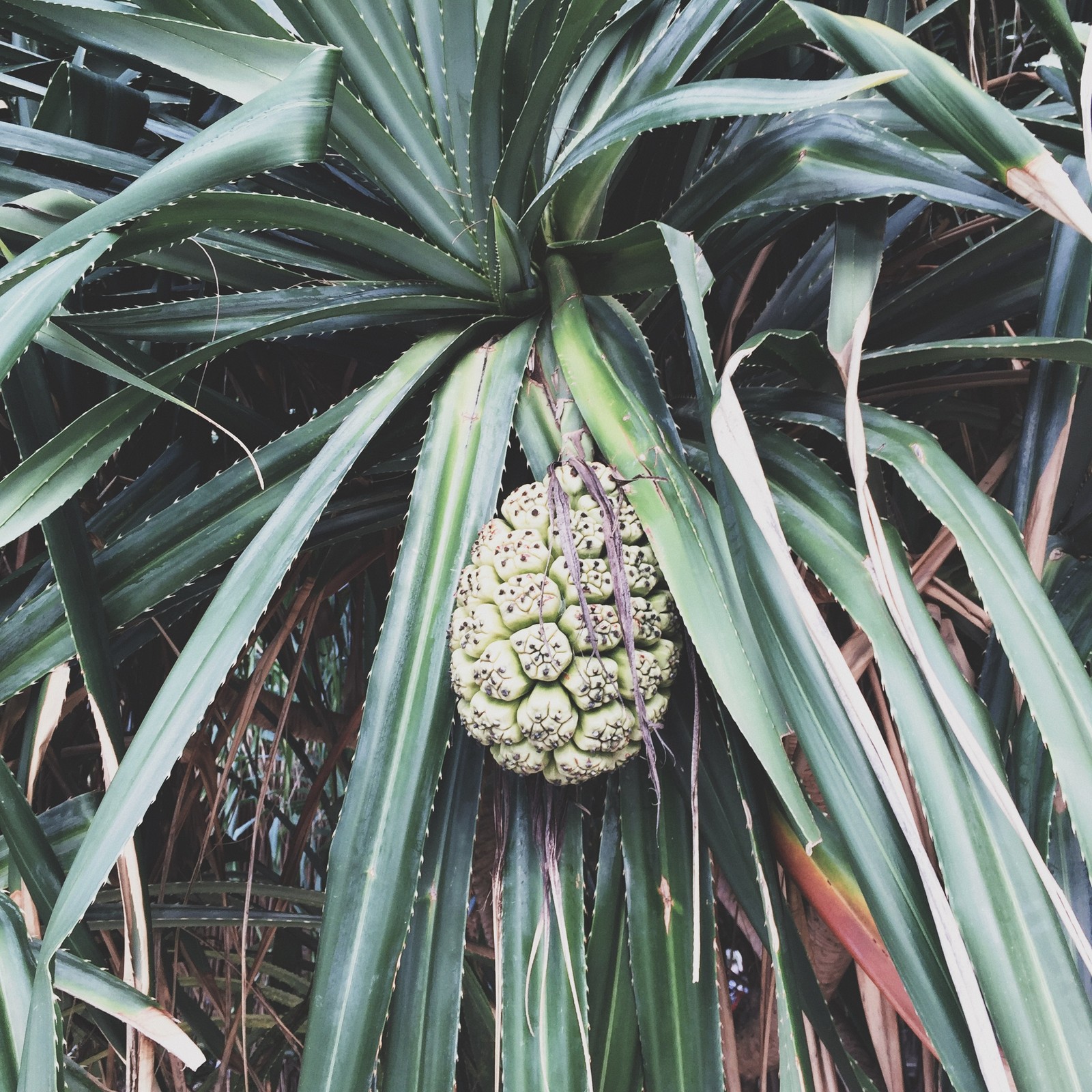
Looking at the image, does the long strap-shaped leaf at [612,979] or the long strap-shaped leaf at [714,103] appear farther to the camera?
the long strap-shaped leaf at [612,979]

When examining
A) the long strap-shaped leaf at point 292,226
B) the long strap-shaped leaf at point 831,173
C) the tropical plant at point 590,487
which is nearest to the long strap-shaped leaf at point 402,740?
the tropical plant at point 590,487

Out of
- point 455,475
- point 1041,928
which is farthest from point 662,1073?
point 455,475

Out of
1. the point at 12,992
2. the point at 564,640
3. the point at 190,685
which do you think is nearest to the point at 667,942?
the point at 564,640

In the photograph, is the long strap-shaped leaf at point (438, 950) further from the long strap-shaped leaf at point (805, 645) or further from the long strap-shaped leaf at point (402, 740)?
the long strap-shaped leaf at point (805, 645)

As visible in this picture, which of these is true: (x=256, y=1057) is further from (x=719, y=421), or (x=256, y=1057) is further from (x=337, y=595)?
(x=719, y=421)

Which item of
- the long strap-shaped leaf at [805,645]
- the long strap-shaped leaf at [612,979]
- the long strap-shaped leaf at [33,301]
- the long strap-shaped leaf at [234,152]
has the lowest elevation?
the long strap-shaped leaf at [612,979]

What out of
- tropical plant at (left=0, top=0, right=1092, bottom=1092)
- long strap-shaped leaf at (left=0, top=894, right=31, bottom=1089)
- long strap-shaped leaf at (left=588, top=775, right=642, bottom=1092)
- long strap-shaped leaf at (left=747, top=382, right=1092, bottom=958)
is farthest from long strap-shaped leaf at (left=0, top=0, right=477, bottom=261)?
long strap-shaped leaf at (left=0, top=894, right=31, bottom=1089)

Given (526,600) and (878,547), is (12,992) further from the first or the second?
(878,547)
